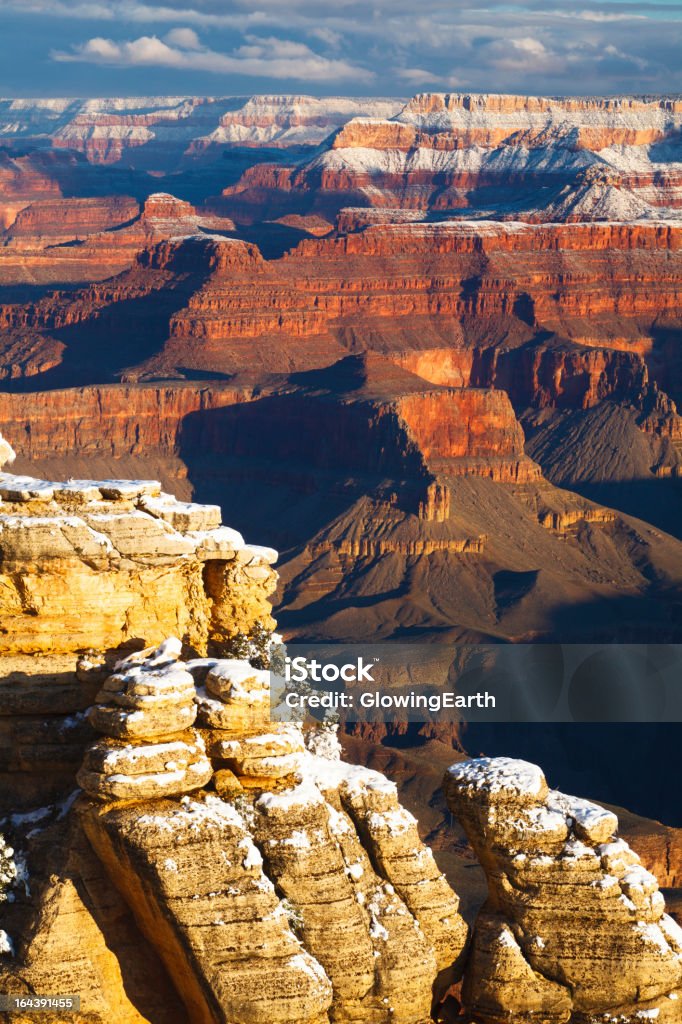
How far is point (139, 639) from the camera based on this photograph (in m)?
32.8

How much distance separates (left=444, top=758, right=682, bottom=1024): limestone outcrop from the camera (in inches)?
1165

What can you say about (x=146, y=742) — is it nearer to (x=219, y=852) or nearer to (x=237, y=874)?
(x=219, y=852)

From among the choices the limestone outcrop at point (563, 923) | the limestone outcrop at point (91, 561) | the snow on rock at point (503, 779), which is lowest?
the limestone outcrop at point (563, 923)

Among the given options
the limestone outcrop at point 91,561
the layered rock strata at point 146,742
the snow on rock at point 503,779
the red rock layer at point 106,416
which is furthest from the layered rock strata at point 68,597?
the red rock layer at point 106,416

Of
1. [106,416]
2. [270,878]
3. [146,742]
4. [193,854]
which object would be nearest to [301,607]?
[106,416]

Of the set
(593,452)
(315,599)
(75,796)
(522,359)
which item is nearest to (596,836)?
(75,796)

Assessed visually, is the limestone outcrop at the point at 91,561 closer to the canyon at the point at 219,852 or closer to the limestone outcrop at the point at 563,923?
the canyon at the point at 219,852

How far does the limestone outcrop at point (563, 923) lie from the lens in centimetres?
2959

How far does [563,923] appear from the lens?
29.8 meters

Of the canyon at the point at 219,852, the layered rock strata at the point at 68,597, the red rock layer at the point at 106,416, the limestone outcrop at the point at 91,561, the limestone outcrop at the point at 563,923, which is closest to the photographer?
the canyon at the point at 219,852

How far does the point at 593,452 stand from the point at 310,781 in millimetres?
146964

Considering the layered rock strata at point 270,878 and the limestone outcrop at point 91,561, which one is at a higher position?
the limestone outcrop at point 91,561

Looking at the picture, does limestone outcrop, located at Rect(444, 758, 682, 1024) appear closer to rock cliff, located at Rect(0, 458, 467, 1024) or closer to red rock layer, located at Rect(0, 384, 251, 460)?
rock cliff, located at Rect(0, 458, 467, 1024)

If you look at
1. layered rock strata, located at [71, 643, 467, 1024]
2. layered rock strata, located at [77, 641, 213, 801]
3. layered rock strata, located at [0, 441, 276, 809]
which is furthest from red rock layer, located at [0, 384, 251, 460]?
layered rock strata, located at [77, 641, 213, 801]
